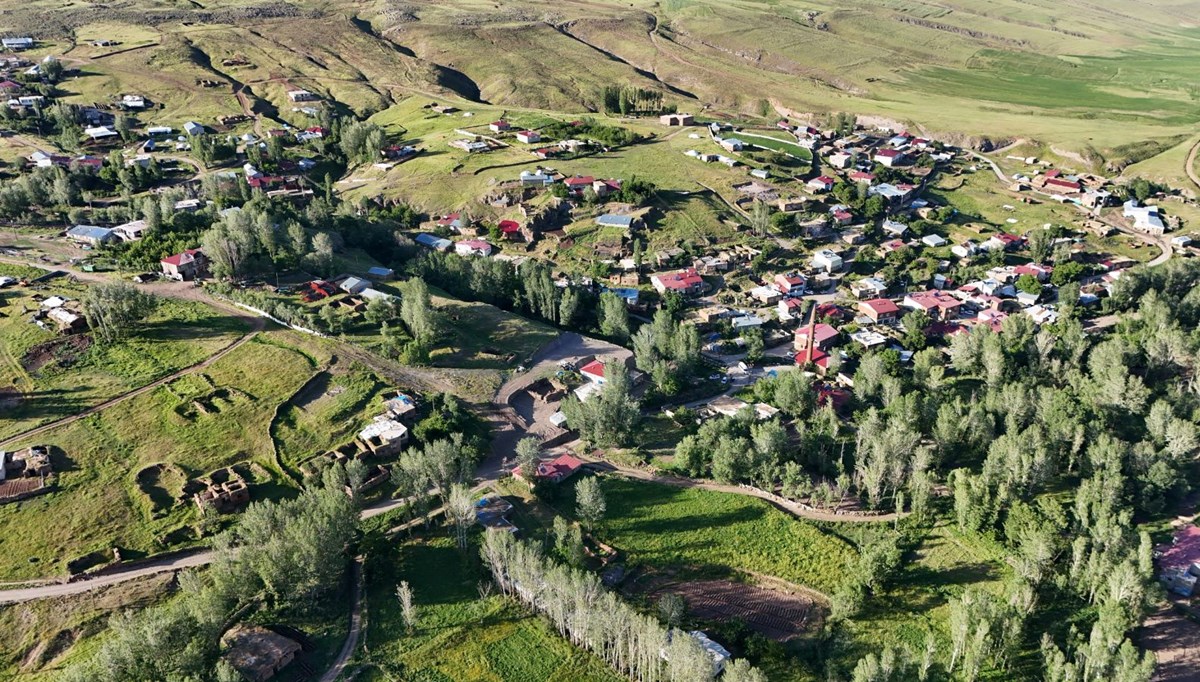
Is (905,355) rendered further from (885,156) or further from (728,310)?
(885,156)

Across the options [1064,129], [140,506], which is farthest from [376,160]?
[1064,129]

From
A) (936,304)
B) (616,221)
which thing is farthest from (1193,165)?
(616,221)

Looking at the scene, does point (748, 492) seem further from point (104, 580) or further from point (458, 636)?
point (104, 580)

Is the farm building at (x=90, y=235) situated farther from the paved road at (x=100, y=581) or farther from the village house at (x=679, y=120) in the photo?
the village house at (x=679, y=120)

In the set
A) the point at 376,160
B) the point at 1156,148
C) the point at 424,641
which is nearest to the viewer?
the point at 424,641

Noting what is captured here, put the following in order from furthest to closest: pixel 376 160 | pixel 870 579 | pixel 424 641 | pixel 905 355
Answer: pixel 376 160
pixel 905 355
pixel 870 579
pixel 424 641

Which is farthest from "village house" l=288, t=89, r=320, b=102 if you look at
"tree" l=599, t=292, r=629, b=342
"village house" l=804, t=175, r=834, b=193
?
"tree" l=599, t=292, r=629, b=342

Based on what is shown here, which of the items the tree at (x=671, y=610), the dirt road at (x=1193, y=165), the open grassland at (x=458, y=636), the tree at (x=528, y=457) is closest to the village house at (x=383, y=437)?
the tree at (x=528, y=457)
